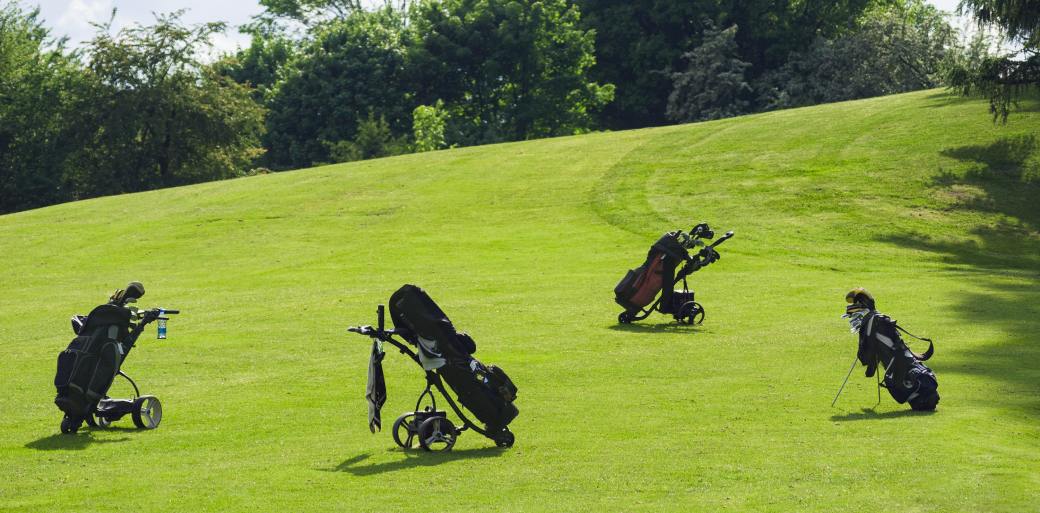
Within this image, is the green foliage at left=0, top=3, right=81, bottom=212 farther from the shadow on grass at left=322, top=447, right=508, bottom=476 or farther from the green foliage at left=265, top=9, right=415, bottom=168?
the shadow on grass at left=322, top=447, right=508, bottom=476

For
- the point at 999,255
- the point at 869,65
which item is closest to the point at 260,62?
the point at 869,65

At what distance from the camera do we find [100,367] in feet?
58.7

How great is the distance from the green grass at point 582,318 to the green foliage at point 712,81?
2609 centimetres

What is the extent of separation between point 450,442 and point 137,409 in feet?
16.4

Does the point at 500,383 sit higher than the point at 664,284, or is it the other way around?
the point at 500,383

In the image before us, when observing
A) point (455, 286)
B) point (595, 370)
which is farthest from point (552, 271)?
point (595, 370)

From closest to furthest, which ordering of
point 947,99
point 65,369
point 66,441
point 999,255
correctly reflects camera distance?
point 66,441, point 65,369, point 999,255, point 947,99

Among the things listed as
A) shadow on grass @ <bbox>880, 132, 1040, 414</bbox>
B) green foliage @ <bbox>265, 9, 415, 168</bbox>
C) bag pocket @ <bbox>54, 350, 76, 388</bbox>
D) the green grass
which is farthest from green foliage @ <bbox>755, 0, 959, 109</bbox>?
bag pocket @ <bbox>54, 350, 76, 388</bbox>

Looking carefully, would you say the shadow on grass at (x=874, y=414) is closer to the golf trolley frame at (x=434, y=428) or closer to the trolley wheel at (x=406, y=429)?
the golf trolley frame at (x=434, y=428)

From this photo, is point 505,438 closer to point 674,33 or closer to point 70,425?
point 70,425

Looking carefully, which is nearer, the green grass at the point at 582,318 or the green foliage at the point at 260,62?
the green grass at the point at 582,318

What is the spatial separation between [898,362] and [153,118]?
2820 inches

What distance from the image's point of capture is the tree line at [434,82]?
3297 inches

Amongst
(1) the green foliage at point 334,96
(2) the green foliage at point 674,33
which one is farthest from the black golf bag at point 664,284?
(2) the green foliage at point 674,33
